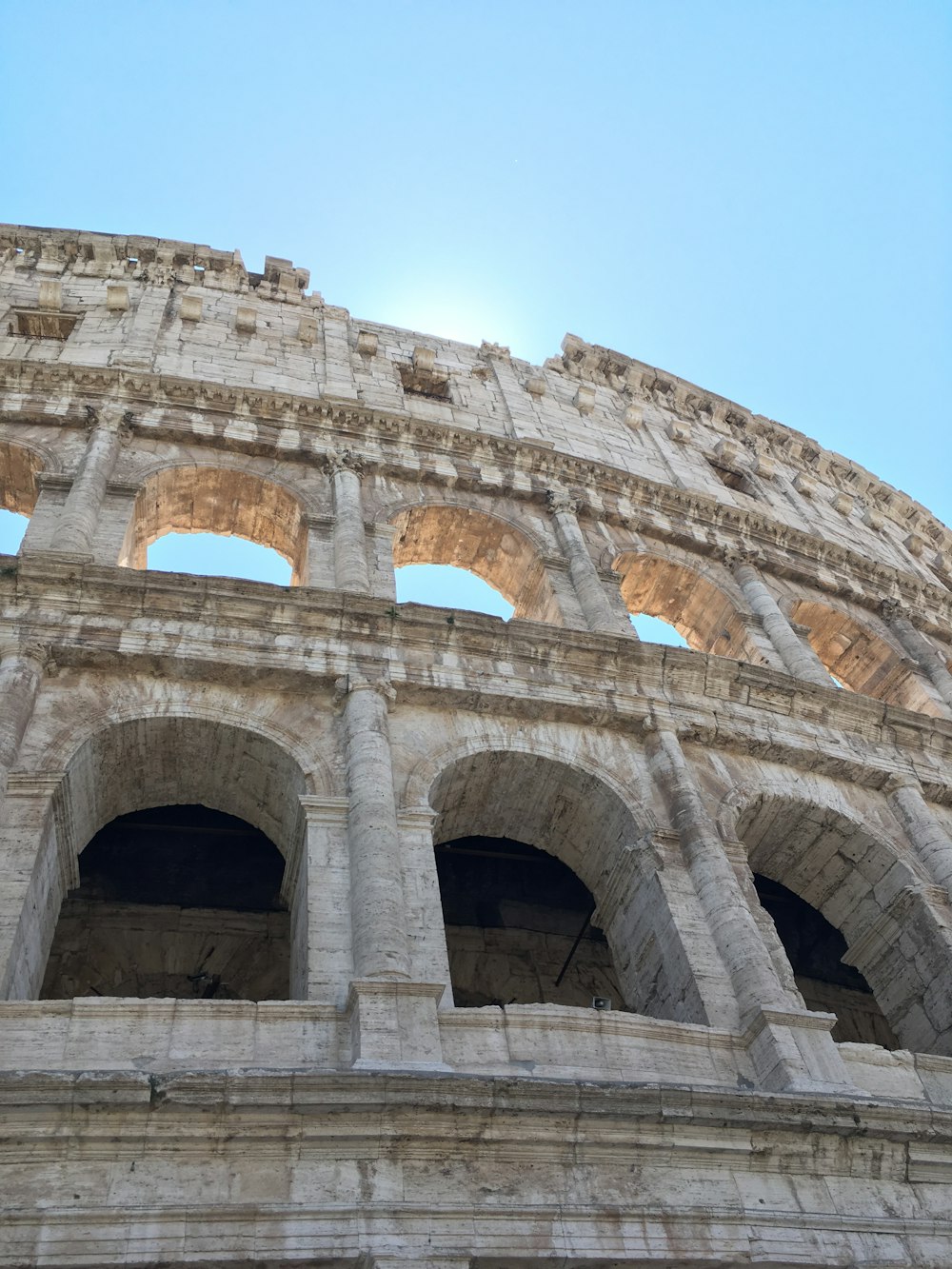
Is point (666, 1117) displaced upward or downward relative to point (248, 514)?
downward

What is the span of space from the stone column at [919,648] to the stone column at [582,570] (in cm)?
536

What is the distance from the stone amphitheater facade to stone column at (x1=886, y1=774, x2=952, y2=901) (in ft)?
0.14

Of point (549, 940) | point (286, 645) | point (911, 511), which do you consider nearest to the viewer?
point (286, 645)

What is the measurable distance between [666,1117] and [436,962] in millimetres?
2059

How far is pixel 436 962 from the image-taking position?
8.87 meters

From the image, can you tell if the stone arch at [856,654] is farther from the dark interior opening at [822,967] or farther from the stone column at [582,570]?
the dark interior opening at [822,967]

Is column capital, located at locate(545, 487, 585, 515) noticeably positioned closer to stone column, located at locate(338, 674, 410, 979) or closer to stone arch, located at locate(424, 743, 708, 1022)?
stone arch, located at locate(424, 743, 708, 1022)

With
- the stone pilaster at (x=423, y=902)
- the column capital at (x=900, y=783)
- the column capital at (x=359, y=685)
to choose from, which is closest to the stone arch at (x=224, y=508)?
the column capital at (x=359, y=685)

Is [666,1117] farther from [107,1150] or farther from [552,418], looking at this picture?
[552,418]

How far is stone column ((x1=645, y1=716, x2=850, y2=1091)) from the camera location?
8703mm

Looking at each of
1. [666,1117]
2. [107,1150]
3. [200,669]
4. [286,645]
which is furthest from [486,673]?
[107,1150]

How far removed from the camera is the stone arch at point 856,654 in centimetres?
1695

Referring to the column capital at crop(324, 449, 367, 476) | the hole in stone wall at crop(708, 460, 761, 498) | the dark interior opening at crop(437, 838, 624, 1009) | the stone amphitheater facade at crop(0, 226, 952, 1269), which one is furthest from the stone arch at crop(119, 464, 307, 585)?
the hole in stone wall at crop(708, 460, 761, 498)

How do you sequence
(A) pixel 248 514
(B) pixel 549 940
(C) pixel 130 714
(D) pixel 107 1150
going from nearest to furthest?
(D) pixel 107 1150, (C) pixel 130 714, (B) pixel 549 940, (A) pixel 248 514
